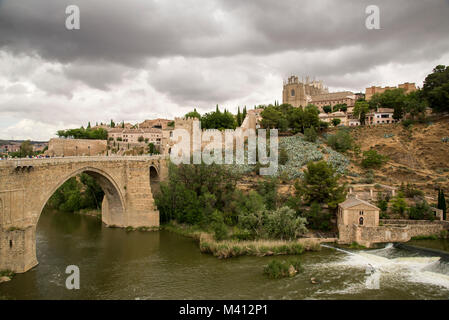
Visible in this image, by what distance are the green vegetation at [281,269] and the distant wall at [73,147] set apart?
2431 cm

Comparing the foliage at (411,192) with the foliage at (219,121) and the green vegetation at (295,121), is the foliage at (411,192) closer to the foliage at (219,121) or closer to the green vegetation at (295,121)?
the green vegetation at (295,121)

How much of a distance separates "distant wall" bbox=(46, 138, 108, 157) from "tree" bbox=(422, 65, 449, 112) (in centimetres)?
3626

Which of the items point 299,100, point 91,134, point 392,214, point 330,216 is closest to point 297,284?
point 330,216

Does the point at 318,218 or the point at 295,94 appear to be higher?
the point at 295,94

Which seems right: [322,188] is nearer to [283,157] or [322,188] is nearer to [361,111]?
[283,157]

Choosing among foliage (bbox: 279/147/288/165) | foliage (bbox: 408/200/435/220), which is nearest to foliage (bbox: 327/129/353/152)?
foliage (bbox: 279/147/288/165)

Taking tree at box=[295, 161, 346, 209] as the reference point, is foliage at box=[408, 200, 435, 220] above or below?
below

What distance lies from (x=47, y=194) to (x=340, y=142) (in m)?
26.2

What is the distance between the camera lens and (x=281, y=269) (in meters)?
12.9

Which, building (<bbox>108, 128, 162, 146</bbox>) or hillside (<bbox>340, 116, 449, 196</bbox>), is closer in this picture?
hillside (<bbox>340, 116, 449, 196</bbox>)

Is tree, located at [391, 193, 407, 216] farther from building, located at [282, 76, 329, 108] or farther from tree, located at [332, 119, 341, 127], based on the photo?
building, located at [282, 76, 329, 108]

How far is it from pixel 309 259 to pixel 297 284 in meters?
2.89

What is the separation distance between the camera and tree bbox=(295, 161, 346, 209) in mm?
19438

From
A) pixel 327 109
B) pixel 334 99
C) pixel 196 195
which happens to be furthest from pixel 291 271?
pixel 334 99
